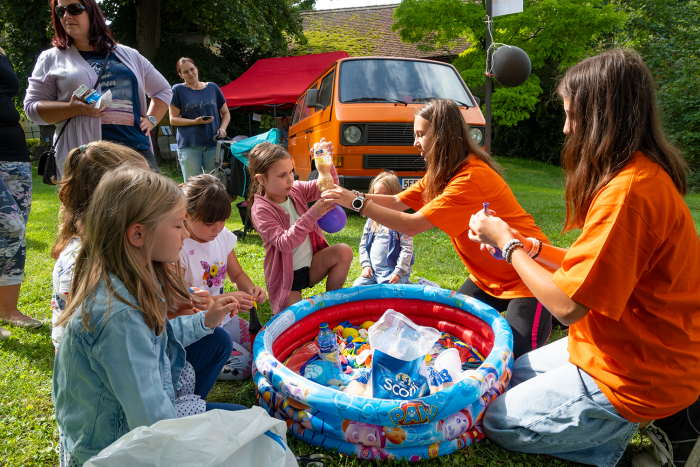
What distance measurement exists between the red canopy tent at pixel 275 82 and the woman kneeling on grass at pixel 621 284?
11.9 meters

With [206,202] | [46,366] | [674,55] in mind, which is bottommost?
[46,366]

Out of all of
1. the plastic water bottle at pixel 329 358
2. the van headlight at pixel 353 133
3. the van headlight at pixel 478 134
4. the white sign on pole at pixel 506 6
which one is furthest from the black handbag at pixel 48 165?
the white sign on pole at pixel 506 6

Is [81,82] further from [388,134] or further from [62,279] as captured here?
[388,134]

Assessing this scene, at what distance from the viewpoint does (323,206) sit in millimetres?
2861

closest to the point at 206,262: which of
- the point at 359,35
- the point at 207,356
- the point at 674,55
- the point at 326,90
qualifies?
the point at 207,356

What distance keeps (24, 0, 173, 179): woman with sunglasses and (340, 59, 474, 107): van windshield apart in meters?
3.66

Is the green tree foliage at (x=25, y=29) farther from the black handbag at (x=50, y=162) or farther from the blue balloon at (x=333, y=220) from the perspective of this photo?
the blue balloon at (x=333, y=220)

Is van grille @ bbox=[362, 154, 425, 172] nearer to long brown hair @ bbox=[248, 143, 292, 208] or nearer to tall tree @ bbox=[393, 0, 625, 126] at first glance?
long brown hair @ bbox=[248, 143, 292, 208]

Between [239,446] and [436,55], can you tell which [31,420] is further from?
[436,55]

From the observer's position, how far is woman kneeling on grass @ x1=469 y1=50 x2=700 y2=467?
61.6 inches

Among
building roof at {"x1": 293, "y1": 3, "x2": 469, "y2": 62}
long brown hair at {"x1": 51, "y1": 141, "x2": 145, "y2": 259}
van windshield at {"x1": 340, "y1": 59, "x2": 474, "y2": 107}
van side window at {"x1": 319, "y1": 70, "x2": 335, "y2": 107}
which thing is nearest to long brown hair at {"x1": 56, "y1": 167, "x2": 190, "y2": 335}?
long brown hair at {"x1": 51, "y1": 141, "x2": 145, "y2": 259}

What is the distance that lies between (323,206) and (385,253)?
1.12m

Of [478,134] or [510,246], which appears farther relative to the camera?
[478,134]

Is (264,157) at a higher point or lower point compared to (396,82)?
lower
